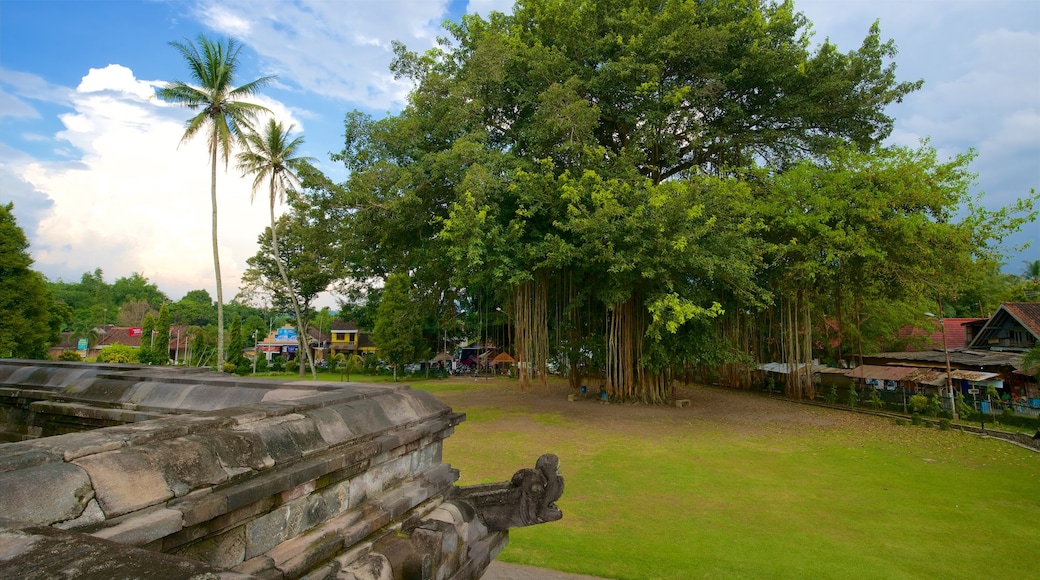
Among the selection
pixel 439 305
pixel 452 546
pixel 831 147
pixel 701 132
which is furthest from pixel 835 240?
pixel 452 546

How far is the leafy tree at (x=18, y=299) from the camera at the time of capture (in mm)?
19344

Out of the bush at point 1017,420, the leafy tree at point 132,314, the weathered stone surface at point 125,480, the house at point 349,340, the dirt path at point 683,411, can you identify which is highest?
the leafy tree at point 132,314

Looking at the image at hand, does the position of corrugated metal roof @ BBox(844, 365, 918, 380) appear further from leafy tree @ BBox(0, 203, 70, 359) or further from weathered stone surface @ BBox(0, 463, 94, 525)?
leafy tree @ BBox(0, 203, 70, 359)

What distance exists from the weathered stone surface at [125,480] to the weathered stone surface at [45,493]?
33 millimetres

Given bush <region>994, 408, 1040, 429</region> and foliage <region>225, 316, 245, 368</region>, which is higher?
foliage <region>225, 316, 245, 368</region>

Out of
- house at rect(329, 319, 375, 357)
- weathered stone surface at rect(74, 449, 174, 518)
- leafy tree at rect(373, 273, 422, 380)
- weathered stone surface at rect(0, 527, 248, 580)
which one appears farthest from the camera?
house at rect(329, 319, 375, 357)

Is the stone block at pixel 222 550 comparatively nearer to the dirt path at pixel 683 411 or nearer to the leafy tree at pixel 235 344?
the dirt path at pixel 683 411

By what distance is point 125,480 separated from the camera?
5.50ft

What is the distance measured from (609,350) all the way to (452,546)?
13.1 meters

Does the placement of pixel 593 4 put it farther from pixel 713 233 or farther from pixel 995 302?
pixel 995 302

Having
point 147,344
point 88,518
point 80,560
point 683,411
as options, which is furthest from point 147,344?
point 80,560

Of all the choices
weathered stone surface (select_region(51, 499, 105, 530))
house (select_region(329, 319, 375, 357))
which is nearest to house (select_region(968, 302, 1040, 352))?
weathered stone surface (select_region(51, 499, 105, 530))

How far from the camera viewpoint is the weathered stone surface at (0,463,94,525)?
1.44m

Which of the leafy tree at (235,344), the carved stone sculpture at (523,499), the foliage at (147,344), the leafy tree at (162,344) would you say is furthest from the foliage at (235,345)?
the carved stone sculpture at (523,499)
